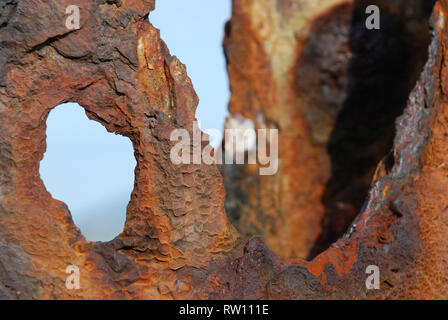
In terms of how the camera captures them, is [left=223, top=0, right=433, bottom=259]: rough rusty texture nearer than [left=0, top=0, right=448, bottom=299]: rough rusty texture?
No

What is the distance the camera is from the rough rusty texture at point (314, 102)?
11.8 ft

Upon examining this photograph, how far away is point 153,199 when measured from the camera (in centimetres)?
193

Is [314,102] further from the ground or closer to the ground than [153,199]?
further from the ground

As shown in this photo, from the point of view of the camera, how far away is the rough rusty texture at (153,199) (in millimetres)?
1831

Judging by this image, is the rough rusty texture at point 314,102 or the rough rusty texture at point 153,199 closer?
the rough rusty texture at point 153,199

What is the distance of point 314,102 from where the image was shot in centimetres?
379

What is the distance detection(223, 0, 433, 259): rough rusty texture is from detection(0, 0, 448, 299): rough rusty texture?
1.52 m

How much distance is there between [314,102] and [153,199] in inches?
80.1

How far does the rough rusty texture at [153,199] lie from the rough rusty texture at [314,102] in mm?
1520

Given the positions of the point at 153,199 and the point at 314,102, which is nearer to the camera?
the point at 153,199

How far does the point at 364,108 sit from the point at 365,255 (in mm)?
1839

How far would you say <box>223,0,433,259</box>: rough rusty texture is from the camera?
3584 millimetres
